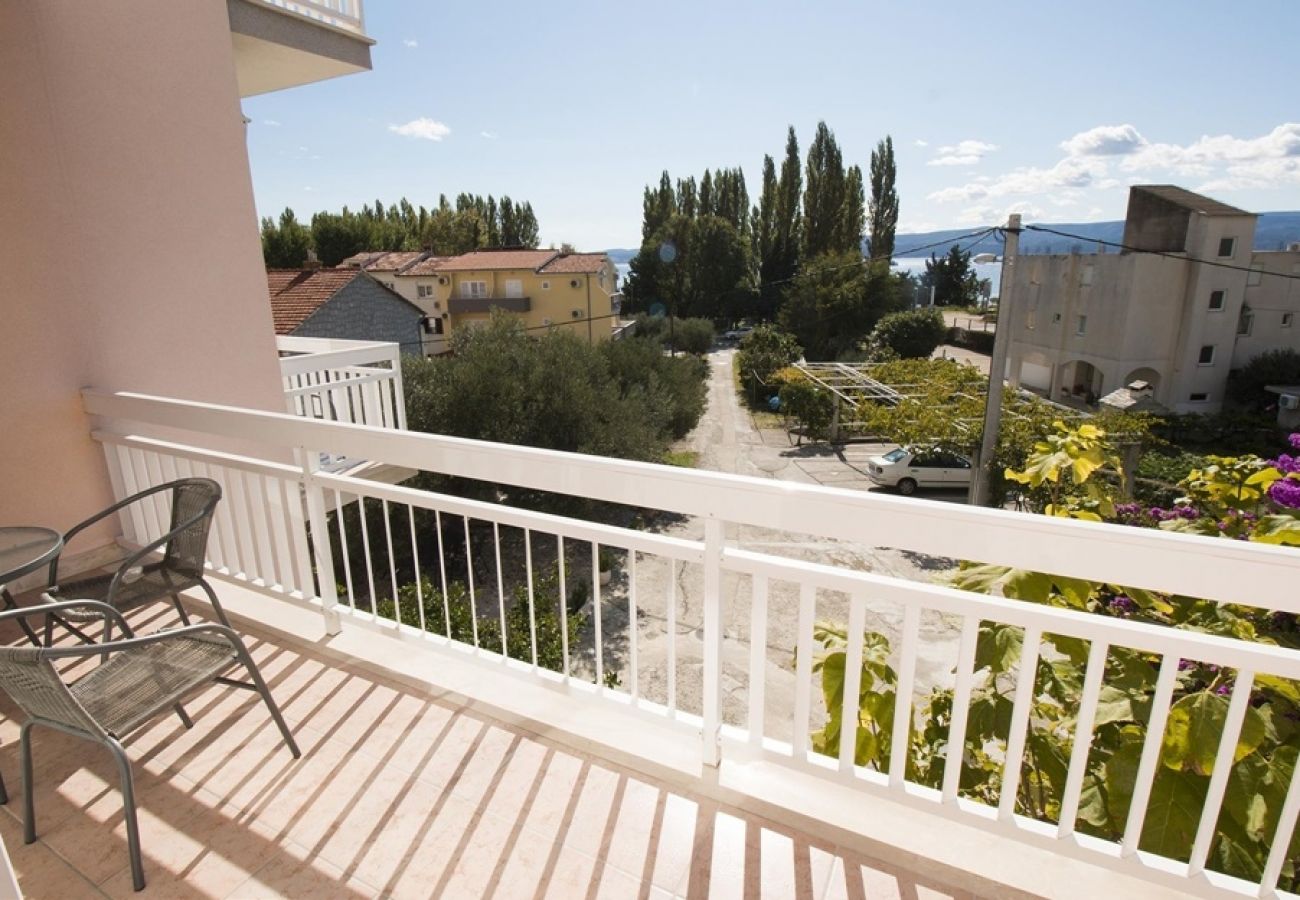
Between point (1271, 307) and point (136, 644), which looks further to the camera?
point (1271, 307)

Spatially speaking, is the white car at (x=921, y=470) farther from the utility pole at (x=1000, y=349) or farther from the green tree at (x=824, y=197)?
the green tree at (x=824, y=197)

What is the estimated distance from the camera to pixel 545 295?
2961 cm

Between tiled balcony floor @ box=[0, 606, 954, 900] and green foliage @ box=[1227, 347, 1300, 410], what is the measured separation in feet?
94.5

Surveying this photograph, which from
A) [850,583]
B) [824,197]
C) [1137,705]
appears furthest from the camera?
[824,197]

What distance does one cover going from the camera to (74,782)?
6.30 feet

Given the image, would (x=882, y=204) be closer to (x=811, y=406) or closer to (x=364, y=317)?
(x=811, y=406)

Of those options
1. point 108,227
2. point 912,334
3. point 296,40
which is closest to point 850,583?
point 108,227

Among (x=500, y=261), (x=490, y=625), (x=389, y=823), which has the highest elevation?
(x=500, y=261)

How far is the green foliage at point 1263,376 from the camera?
2212 centimetres

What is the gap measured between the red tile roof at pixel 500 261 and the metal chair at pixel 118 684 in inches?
1126

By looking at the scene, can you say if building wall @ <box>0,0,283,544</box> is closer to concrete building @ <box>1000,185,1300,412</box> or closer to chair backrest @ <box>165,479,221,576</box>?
chair backrest @ <box>165,479,221,576</box>

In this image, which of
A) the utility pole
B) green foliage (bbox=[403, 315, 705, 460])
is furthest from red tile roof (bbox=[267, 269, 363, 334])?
the utility pole

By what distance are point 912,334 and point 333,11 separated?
29109 mm

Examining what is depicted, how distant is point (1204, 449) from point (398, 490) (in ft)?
78.8
